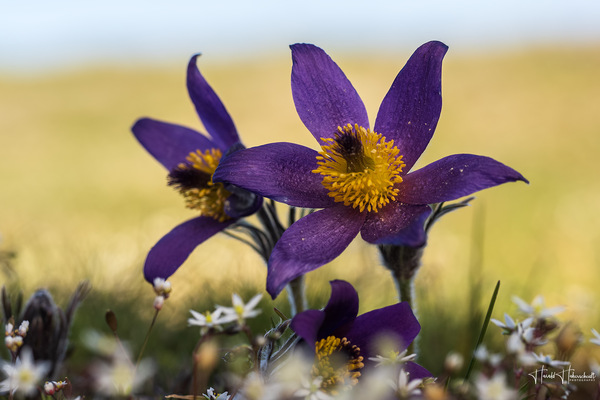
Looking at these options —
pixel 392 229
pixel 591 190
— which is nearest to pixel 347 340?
pixel 392 229

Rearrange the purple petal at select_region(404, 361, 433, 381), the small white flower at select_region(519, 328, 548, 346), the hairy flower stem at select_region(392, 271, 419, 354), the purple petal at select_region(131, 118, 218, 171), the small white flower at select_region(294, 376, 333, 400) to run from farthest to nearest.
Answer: the purple petal at select_region(131, 118, 218, 171) → the hairy flower stem at select_region(392, 271, 419, 354) → the purple petal at select_region(404, 361, 433, 381) → the small white flower at select_region(519, 328, 548, 346) → the small white flower at select_region(294, 376, 333, 400)

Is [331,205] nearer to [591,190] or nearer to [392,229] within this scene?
[392,229]

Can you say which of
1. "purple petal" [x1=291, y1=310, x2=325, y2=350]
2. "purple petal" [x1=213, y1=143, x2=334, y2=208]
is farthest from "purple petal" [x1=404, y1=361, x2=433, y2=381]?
"purple petal" [x1=213, y1=143, x2=334, y2=208]

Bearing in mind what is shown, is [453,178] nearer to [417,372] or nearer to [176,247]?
[417,372]

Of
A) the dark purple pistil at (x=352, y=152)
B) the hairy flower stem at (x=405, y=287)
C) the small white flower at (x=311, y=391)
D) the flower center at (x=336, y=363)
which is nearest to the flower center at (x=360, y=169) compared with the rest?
the dark purple pistil at (x=352, y=152)

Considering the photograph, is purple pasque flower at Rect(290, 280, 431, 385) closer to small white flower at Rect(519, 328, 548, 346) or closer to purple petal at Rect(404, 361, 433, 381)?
purple petal at Rect(404, 361, 433, 381)
